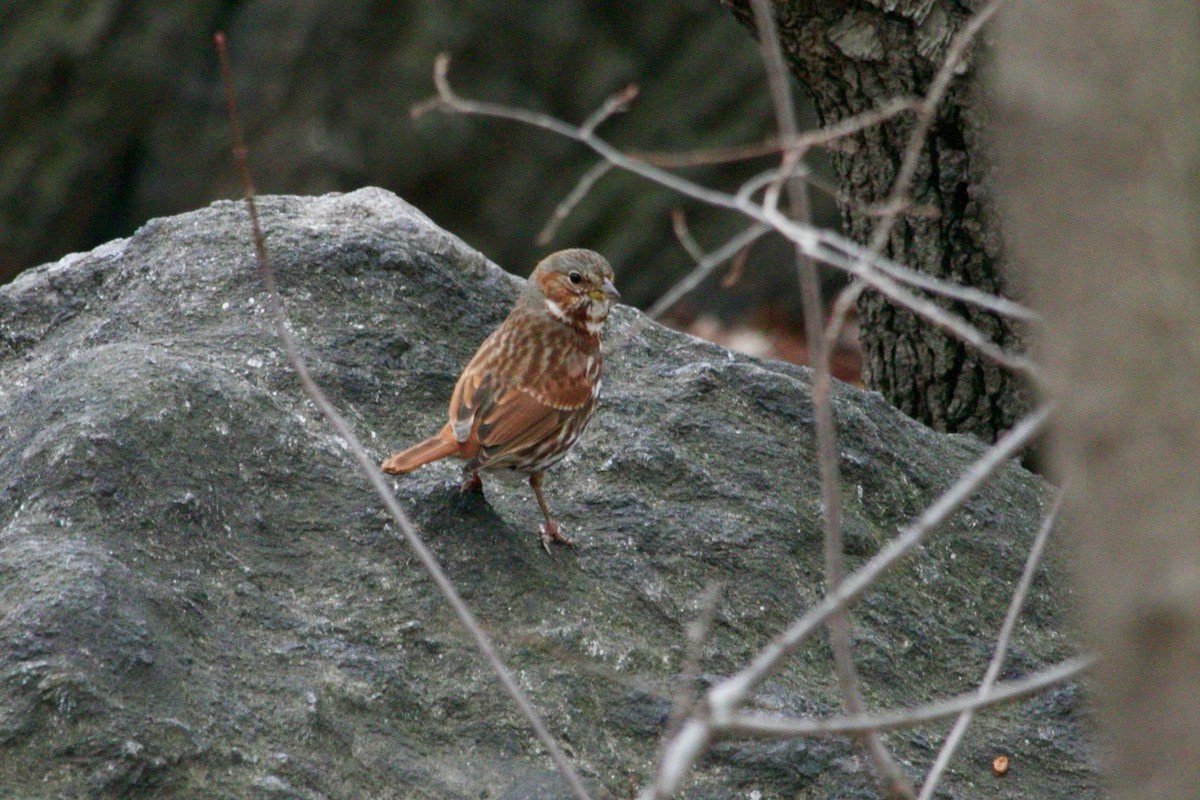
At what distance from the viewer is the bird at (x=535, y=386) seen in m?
4.28

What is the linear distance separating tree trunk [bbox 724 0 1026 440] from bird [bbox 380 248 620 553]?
41.7 inches

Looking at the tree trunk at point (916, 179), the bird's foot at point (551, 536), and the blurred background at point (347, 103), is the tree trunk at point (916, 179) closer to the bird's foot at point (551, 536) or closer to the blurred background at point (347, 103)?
the bird's foot at point (551, 536)

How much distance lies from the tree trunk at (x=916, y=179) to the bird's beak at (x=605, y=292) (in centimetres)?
92

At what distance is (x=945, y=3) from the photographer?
5.36 m

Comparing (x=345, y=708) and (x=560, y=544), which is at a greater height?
(x=560, y=544)

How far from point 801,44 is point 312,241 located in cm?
187

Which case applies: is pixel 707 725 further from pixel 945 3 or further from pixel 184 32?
pixel 184 32

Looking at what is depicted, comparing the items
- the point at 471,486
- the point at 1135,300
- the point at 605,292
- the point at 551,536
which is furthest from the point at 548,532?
the point at 1135,300

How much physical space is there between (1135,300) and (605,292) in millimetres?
3794

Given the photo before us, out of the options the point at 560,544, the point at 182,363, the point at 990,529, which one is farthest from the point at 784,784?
the point at 182,363

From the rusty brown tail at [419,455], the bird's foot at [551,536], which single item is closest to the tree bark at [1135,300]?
the rusty brown tail at [419,455]

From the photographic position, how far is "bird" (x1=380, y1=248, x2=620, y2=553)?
428 centimetres

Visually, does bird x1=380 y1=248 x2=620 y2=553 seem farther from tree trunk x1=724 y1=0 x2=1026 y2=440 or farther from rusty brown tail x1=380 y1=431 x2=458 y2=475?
tree trunk x1=724 y1=0 x2=1026 y2=440

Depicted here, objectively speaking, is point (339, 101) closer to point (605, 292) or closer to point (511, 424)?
point (605, 292)
